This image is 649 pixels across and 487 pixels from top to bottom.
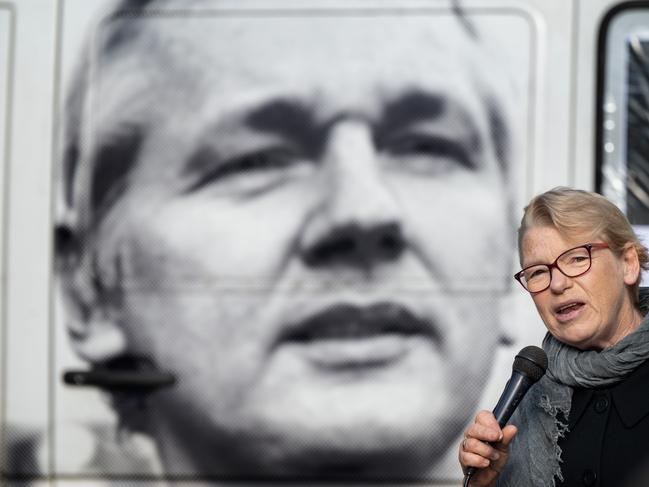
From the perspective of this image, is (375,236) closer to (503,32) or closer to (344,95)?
(344,95)

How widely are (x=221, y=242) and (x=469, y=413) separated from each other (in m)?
0.88

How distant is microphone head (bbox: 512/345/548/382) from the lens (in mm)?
1566

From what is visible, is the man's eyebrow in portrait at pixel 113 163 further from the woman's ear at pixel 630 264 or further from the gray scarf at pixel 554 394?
the woman's ear at pixel 630 264

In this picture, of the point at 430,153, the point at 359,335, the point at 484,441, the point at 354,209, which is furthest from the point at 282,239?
the point at 484,441

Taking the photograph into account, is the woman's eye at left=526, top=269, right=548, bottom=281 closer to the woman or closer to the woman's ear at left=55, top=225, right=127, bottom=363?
the woman

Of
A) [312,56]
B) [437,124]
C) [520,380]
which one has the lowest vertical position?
[520,380]

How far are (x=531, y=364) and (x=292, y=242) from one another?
126cm

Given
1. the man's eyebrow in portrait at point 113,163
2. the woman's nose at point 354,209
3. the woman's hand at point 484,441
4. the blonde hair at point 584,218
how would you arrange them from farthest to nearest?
the man's eyebrow in portrait at point 113,163
the woman's nose at point 354,209
the blonde hair at point 584,218
the woman's hand at point 484,441

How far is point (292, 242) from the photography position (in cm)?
274

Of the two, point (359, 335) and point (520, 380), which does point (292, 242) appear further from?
point (520, 380)

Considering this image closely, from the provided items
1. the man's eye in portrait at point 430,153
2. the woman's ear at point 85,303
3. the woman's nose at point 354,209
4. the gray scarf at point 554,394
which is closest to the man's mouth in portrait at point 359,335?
the woman's nose at point 354,209

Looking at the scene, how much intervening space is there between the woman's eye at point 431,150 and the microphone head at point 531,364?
123 cm

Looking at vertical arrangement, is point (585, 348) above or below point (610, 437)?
above

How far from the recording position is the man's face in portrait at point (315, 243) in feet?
8.91
